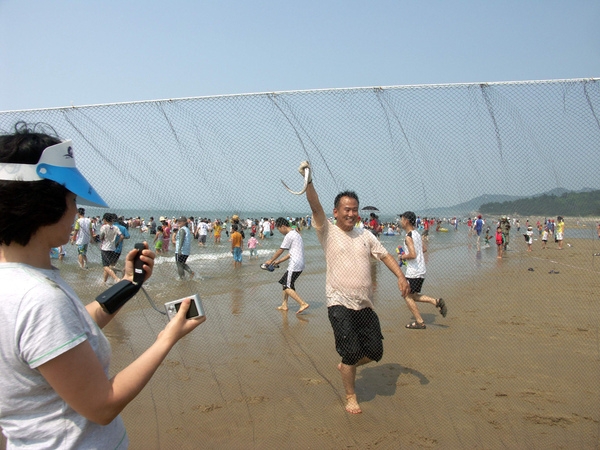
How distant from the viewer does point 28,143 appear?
136 cm

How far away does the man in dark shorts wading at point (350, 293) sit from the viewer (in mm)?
3764

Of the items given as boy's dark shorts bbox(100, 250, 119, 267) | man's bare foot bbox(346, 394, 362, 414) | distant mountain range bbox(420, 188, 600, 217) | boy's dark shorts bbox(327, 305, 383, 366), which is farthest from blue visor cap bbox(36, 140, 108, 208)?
boy's dark shorts bbox(100, 250, 119, 267)

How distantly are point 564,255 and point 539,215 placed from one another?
1394 cm

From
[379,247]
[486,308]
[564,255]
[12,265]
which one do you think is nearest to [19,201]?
[12,265]

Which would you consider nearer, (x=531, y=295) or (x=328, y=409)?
(x=328, y=409)

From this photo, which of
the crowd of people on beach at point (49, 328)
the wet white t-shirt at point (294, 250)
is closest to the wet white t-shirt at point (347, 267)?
the crowd of people on beach at point (49, 328)

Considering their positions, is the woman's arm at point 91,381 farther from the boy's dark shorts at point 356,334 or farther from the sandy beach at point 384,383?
the boy's dark shorts at point 356,334

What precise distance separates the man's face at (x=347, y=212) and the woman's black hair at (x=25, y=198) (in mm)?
2725

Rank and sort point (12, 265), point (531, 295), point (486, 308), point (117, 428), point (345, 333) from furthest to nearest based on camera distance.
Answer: point (531, 295) < point (486, 308) < point (345, 333) < point (117, 428) < point (12, 265)

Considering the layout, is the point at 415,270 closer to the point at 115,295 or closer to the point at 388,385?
the point at 388,385

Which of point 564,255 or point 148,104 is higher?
point 148,104

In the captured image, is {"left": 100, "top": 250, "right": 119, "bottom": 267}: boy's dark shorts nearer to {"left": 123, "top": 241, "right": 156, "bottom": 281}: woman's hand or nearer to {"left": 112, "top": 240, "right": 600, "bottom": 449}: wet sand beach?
{"left": 112, "top": 240, "right": 600, "bottom": 449}: wet sand beach

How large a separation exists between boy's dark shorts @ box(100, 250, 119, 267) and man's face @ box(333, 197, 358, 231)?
2601mm

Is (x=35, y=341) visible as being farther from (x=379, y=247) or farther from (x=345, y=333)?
(x=379, y=247)
